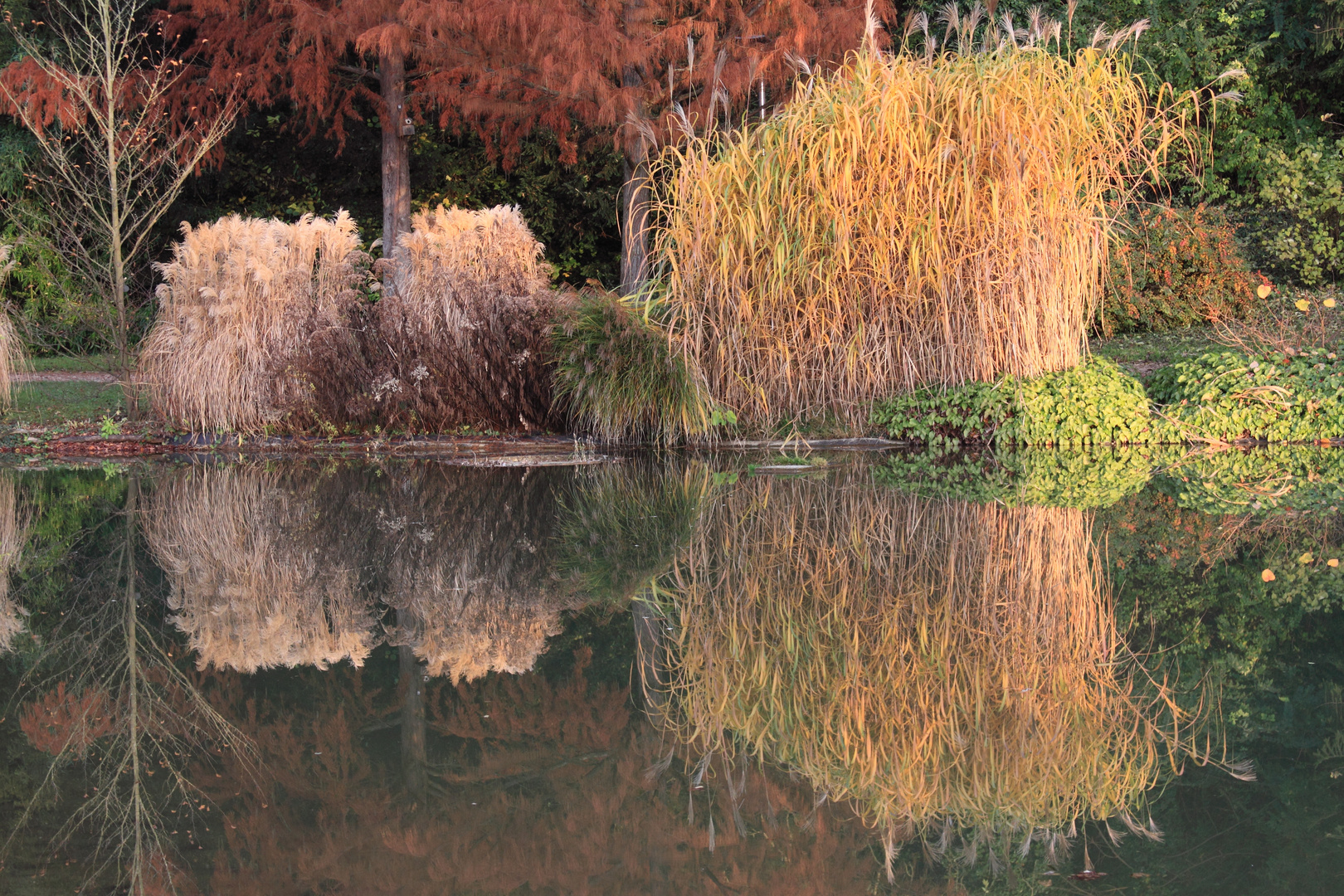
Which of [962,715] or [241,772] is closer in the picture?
[241,772]

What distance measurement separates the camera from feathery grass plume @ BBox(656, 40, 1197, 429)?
9281 millimetres

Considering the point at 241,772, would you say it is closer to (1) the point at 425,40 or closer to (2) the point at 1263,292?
(2) the point at 1263,292

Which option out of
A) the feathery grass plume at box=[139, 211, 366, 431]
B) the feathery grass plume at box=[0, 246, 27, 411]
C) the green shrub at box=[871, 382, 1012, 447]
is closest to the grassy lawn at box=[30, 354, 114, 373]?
the feathery grass plume at box=[0, 246, 27, 411]

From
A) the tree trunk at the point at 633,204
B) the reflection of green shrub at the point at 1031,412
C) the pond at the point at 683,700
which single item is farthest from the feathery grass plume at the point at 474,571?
the tree trunk at the point at 633,204

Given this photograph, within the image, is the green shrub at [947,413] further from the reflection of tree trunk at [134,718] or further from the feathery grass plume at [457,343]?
the reflection of tree trunk at [134,718]

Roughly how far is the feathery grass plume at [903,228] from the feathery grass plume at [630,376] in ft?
0.82

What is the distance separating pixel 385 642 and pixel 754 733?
1.64 meters

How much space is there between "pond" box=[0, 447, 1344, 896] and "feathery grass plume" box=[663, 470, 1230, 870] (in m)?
0.01

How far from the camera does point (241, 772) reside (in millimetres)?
3418

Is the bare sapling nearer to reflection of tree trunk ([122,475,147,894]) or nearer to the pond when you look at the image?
the pond

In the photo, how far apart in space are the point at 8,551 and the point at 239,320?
449 cm

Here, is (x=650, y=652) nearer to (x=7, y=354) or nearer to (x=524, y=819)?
(x=524, y=819)

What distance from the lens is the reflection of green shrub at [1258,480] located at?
702cm

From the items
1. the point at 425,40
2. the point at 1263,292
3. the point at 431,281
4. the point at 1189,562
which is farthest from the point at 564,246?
the point at 1189,562
